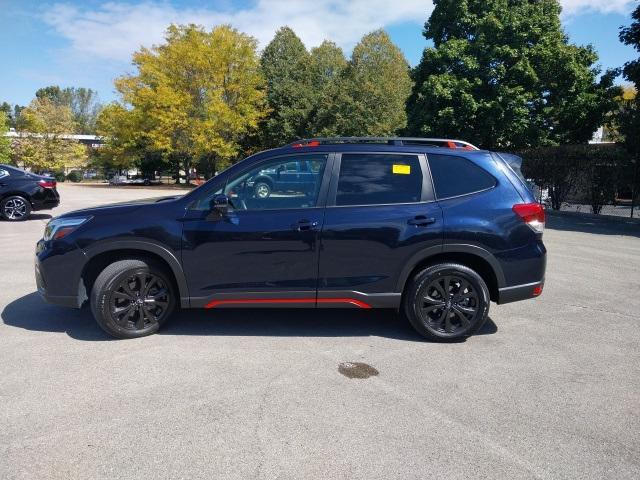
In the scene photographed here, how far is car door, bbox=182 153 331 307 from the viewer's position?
14.5 feet

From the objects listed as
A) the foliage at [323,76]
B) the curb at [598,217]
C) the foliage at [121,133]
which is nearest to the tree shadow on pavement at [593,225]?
the curb at [598,217]

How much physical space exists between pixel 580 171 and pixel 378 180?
15.9 m

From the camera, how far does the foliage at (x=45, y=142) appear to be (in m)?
49.9


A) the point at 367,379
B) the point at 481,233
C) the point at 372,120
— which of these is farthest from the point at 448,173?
the point at 372,120

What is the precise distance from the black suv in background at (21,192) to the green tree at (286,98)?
94.2 feet

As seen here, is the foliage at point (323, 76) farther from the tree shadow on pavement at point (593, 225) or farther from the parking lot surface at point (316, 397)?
the parking lot surface at point (316, 397)

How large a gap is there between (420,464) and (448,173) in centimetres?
280

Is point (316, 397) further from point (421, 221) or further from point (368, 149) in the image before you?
point (368, 149)

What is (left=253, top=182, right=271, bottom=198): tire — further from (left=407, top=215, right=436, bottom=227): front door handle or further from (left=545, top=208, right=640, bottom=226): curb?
(left=545, top=208, right=640, bottom=226): curb

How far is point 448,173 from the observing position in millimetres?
4676

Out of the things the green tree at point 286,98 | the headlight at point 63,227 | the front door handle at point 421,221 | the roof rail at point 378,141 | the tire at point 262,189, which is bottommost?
the headlight at point 63,227

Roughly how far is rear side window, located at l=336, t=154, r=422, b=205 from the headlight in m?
2.44

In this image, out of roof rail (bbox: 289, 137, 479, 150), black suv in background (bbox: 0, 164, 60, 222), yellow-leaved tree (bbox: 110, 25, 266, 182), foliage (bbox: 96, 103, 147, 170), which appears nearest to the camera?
roof rail (bbox: 289, 137, 479, 150)

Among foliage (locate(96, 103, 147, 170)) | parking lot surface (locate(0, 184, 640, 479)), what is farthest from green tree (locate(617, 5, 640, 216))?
foliage (locate(96, 103, 147, 170))
